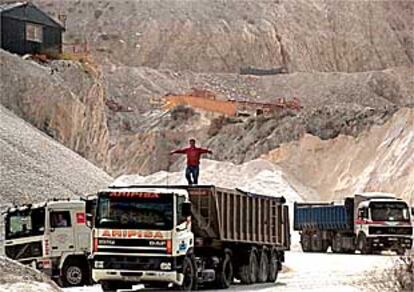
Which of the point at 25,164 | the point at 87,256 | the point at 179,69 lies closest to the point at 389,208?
the point at 25,164

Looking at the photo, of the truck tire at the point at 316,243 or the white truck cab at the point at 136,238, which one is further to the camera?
the truck tire at the point at 316,243

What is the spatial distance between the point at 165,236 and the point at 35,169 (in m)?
15.0

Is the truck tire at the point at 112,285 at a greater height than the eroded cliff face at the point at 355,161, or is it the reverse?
the eroded cliff face at the point at 355,161

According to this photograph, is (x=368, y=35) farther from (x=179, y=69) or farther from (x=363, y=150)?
(x=363, y=150)

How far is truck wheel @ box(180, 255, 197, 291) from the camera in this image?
23766 millimetres

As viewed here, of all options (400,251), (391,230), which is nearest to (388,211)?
(391,230)

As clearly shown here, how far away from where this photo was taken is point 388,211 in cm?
4228

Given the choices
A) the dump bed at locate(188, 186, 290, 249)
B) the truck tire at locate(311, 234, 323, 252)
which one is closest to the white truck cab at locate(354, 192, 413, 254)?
the truck tire at locate(311, 234, 323, 252)

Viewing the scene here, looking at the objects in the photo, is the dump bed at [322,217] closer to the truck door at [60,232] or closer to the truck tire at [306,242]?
the truck tire at [306,242]

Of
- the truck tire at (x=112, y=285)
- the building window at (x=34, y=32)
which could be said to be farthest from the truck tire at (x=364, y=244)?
the building window at (x=34, y=32)

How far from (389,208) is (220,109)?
43.4 m

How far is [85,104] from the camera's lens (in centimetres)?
5447

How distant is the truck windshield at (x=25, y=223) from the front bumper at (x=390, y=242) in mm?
18083

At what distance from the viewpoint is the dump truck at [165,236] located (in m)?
22.9
